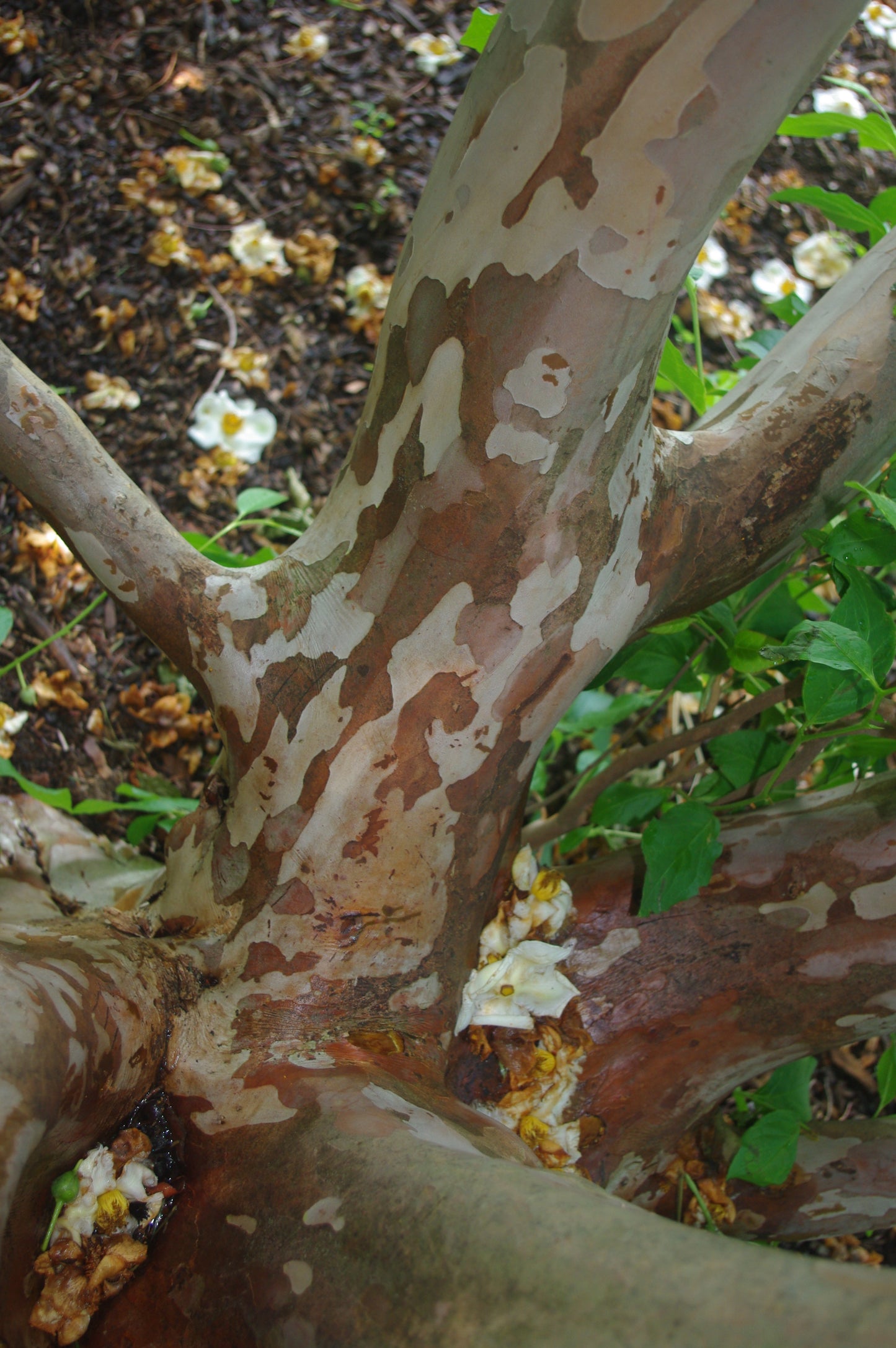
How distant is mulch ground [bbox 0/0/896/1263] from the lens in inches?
→ 80.0

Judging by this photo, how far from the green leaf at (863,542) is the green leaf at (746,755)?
38 cm

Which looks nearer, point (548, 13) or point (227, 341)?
point (548, 13)

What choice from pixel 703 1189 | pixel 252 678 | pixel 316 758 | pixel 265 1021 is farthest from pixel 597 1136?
pixel 252 678

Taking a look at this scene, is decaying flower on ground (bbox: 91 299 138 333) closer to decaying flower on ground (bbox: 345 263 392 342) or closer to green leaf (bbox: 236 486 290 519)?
decaying flower on ground (bbox: 345 263 392 342)

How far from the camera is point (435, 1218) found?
2.44 ft

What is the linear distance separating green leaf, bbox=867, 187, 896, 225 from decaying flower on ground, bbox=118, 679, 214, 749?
1564 mm

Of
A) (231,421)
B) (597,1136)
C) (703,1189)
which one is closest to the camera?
(597,1136)

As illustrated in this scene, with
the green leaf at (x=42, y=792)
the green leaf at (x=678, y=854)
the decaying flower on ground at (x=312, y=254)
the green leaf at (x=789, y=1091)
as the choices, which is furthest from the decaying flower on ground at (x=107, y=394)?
the green leaf at (x=789, y=1091)

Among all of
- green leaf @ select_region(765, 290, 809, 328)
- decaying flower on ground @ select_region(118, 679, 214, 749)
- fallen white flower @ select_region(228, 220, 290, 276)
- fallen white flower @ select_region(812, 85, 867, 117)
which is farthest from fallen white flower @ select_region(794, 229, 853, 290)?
decaying flower on ground @ select_region(118, 679, 214, 749)

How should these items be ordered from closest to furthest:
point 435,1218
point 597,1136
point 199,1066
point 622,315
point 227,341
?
1. point 435,1218
2. point 622,315
3. point 199,1066
4. point 597,1136
5. point 227,341

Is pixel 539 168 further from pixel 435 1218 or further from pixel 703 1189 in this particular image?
pixel 703 1189

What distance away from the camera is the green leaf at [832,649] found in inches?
38.0

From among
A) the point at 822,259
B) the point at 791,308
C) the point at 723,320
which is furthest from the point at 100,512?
the point at 822,259

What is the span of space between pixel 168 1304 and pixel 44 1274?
0.14 meters
